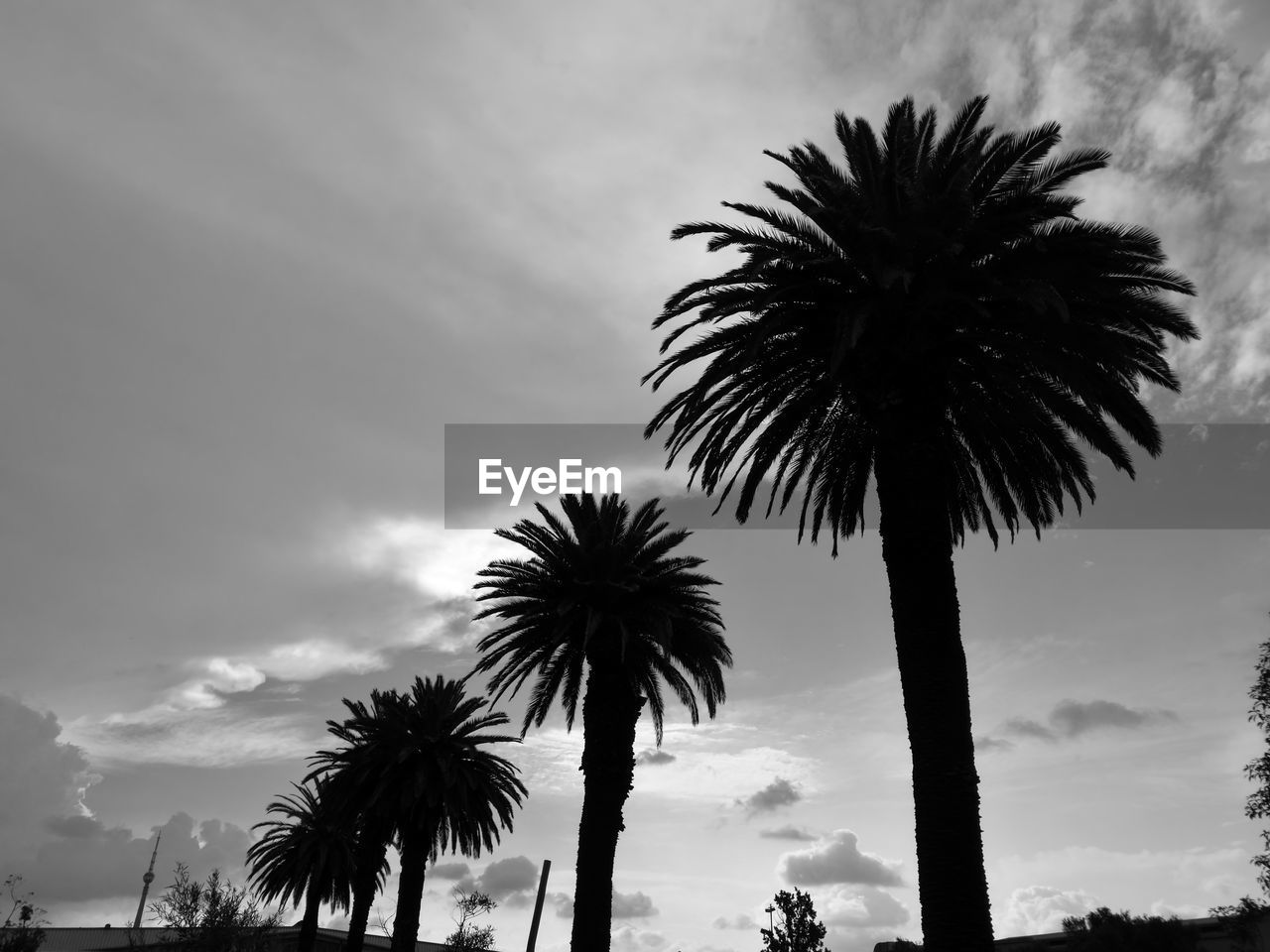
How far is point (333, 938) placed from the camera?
240ft

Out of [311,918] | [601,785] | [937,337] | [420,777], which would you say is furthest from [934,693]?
[311,918]

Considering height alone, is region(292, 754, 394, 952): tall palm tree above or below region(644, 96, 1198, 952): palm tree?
below

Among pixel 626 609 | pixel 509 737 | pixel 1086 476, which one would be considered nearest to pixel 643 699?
pixel 626 609

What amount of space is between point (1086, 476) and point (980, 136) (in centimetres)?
704

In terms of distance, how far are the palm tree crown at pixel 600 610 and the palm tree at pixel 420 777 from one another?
35.4 feet

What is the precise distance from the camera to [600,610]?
30.1 m

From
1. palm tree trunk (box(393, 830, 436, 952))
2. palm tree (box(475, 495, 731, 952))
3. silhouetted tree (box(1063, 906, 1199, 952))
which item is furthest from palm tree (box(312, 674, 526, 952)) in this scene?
silhouetted tree (box(1063, 906, 1199, 952))

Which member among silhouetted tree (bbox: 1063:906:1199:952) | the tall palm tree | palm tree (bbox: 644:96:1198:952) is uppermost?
palm tree (bbox: 644:96:1198:952)

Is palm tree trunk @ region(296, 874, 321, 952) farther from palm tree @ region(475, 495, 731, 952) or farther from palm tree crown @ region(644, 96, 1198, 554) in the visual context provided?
palm tree crown @ region(644, 96, 1198, 554)

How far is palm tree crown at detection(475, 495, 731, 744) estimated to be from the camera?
30328 millimetres

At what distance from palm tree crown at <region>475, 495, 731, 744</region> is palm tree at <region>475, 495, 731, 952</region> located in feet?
0.11

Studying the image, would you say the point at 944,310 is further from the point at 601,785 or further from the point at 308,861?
the point at 308,861

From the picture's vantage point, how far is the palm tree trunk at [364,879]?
42.6 m

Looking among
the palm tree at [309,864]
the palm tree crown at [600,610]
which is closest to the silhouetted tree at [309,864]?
the palm tree at [309,864]
